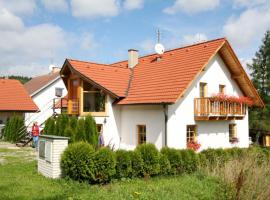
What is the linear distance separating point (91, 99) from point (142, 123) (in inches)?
149

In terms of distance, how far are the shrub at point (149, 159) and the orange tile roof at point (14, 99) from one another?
807 inches

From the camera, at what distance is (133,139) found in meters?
19.5

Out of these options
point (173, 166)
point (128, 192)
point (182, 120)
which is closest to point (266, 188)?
point (128, 192)

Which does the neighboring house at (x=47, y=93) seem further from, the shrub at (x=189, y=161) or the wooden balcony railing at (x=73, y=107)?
the shrub at (x=189, y=161)

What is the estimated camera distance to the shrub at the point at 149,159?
1316cm

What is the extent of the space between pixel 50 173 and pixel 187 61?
10550 mm

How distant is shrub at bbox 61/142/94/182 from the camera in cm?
1196

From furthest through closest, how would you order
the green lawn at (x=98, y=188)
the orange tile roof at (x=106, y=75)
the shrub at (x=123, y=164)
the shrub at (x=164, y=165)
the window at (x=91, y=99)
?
the window at (x=91, y=99) → the orange tile roof at (x=106, y=75) → the shrub at (x=164, y=165) → the shrub at (x=123, y=164) → the green lawn at (x=98, y=188)

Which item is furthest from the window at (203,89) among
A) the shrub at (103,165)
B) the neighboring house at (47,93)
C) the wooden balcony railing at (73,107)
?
the neighboring house at (47,93)

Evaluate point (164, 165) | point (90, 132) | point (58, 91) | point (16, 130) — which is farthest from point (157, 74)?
point (58, 91)

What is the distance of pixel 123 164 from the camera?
1270 cm

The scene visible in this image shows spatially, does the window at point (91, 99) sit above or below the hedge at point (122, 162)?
above

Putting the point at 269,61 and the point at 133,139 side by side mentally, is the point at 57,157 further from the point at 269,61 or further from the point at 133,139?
the point at 269,61

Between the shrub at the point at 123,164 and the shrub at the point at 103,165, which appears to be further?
the shrub at the point at 123,164
